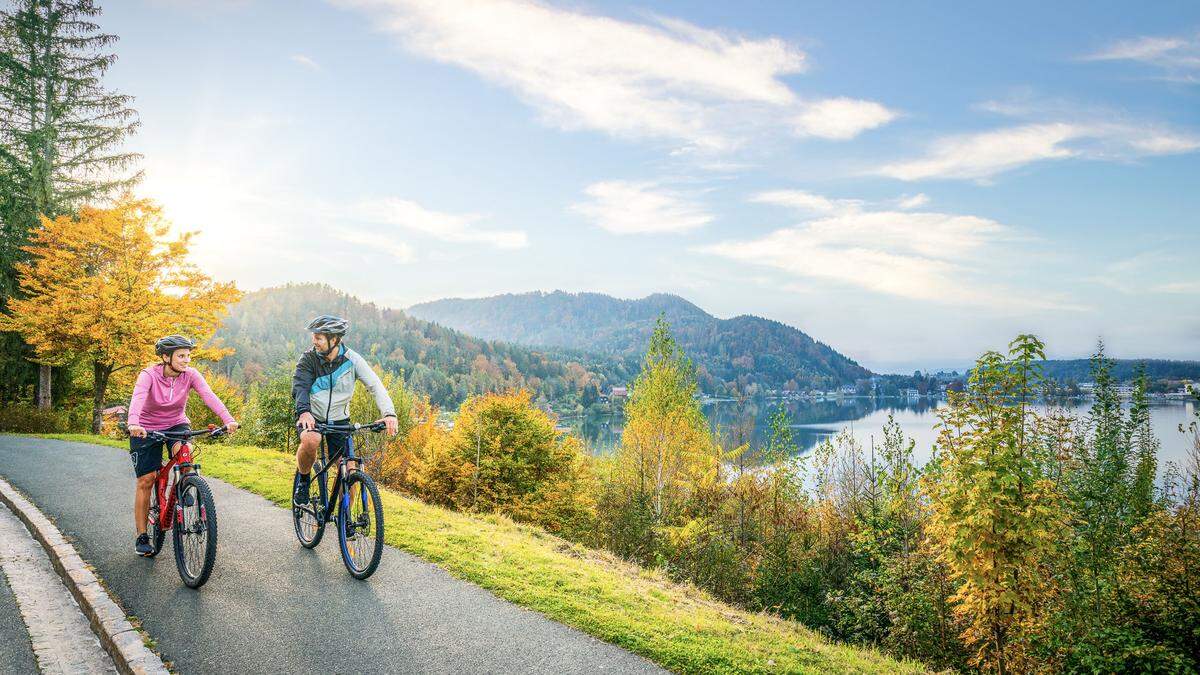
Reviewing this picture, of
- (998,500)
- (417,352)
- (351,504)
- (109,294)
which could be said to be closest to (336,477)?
(351,504)

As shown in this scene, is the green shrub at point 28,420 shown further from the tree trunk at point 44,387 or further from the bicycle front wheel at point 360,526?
the bicycle front wheel at point 360,526

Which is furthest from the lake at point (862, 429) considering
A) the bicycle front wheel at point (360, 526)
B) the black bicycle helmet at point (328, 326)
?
the black bicycle helmet at point (328, 326)

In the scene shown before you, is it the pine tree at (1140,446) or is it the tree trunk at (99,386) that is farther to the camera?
the pine tree at (1140,446)

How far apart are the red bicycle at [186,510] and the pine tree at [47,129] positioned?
2513 cm

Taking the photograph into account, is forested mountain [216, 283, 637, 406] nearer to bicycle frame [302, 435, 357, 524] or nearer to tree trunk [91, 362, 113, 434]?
tree trunk [91, 362, 113, 434]

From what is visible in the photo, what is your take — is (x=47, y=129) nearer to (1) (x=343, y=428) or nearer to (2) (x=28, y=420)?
(2) (x=28, y=420)

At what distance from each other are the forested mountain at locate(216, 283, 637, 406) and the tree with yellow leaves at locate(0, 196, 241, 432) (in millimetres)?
100740

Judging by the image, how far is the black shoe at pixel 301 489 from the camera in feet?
22.4

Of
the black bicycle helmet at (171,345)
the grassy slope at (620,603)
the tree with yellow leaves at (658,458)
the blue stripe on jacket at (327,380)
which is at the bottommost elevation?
Result: the tree with yellow leaves at (658,458)

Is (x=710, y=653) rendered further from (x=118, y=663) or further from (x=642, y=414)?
(x=642, y=414)

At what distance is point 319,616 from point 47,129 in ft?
105

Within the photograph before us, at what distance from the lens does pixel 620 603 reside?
623 centimetres

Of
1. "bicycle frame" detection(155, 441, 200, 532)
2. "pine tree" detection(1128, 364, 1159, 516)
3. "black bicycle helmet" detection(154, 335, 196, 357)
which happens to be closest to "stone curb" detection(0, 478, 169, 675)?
"bicycle frame" detection(155, 441, 200, 532)

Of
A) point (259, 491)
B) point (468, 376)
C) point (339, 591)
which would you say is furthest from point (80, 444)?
point (468, 376)
